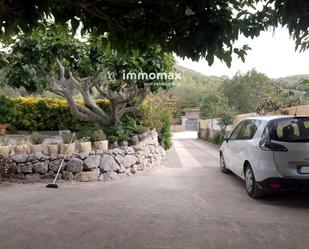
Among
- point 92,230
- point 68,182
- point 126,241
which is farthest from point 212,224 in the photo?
point 68,182

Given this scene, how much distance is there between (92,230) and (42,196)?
105 inches

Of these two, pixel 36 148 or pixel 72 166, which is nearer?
pixel 72 166

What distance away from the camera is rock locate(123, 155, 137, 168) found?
9.16 metres

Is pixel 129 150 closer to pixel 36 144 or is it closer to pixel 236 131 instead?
pixel 36 144

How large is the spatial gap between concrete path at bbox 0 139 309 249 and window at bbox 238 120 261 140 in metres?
1.15

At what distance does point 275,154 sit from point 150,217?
243 centimetres

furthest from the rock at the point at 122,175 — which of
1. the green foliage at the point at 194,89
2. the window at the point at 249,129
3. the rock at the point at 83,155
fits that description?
the green foliage at the point at 194,89

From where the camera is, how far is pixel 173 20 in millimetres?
3891

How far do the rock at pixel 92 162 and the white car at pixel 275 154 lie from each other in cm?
371

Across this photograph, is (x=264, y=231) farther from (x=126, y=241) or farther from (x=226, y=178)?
(x=226, y=178)

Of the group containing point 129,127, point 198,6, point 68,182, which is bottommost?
point 68,182

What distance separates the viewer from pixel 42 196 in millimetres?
6805

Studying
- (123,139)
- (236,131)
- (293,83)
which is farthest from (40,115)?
(293,83)

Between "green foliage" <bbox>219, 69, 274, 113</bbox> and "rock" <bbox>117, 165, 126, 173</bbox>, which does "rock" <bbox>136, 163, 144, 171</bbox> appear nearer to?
"rock" <bbox>117, 165, 126, 173</bbox>
